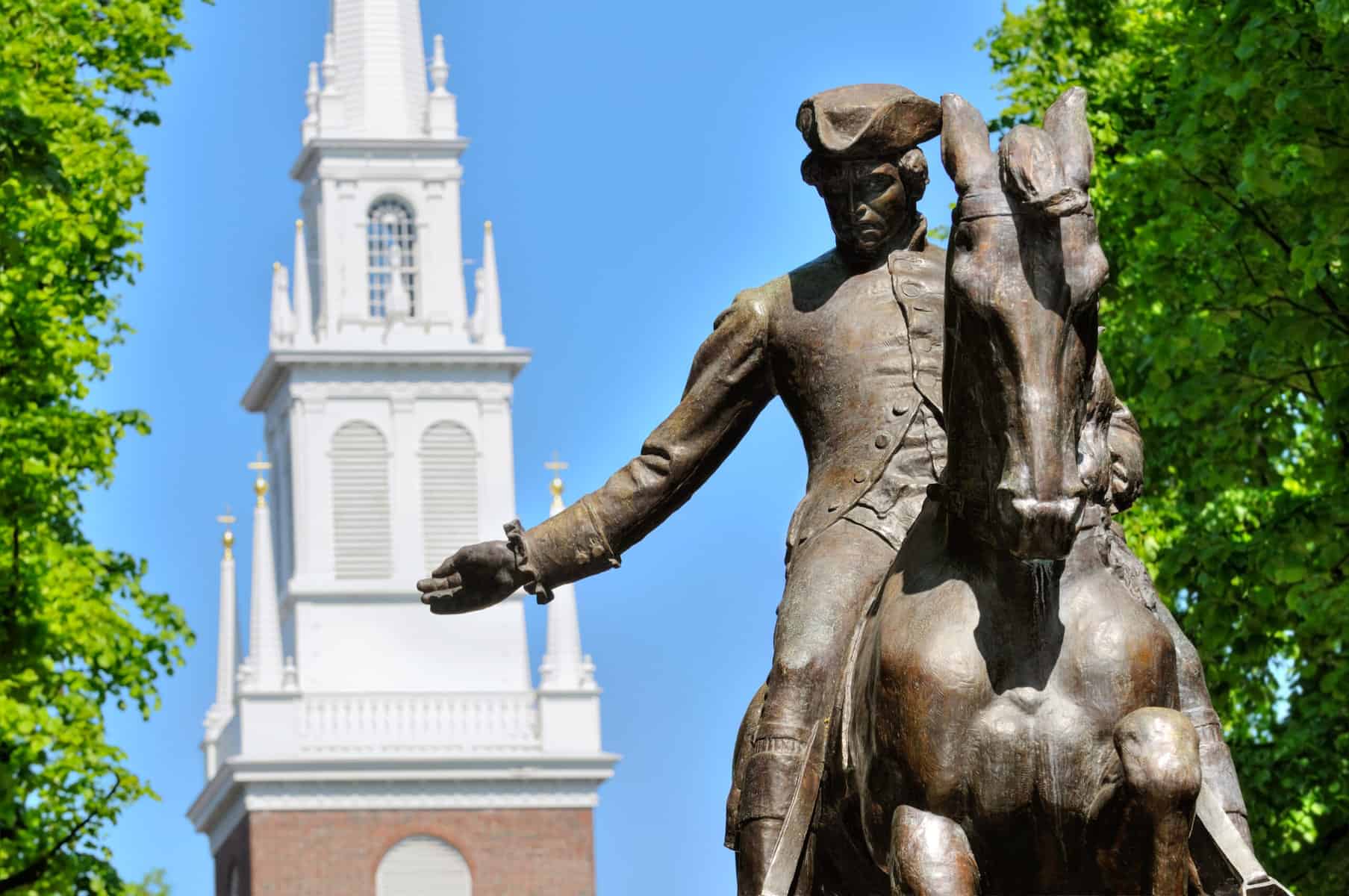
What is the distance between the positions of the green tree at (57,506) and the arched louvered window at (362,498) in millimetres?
65335

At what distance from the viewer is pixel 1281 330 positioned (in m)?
24.1

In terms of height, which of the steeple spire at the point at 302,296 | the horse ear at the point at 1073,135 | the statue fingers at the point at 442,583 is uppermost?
the steeple spire at the point at 302,296

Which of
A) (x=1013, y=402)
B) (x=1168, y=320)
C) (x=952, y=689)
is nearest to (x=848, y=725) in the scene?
(x=952, y=689)

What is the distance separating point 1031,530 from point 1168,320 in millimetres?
16983

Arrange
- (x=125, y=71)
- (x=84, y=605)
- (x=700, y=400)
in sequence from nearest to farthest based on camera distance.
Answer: (x=700, y=400) < (x=84, y=605) < (x=125, y=71)

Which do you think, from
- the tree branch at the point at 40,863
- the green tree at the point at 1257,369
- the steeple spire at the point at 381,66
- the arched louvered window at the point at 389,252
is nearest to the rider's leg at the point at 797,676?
the green tree at the point at 1257,369

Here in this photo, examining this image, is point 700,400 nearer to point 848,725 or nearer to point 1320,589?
point 848,725

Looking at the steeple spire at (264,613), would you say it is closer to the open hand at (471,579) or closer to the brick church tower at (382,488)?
the brick church tower at (382,488)

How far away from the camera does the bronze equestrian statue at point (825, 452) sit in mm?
10391

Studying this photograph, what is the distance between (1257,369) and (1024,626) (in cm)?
1560

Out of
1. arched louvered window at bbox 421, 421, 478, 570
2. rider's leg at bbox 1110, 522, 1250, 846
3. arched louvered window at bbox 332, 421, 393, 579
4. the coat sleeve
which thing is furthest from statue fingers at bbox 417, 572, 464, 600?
arched louvered window at bbox 332, 421, 393, 579

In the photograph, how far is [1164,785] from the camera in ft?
30.0

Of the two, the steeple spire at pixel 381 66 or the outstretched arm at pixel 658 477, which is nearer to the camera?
the outstretched arm at pixel 658 477

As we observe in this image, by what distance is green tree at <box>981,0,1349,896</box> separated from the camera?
2330 centimetres
